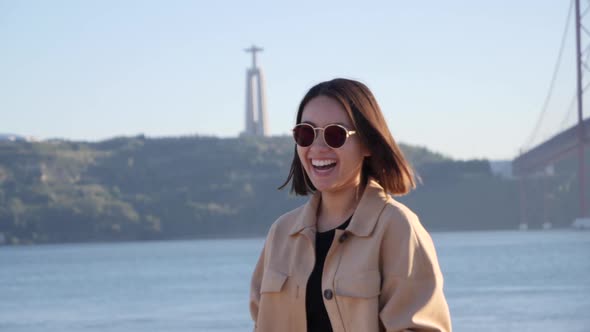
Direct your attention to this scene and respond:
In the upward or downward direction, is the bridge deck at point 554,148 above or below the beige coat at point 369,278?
below

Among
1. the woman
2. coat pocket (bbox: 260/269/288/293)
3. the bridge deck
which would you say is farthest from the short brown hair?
the bridge deck

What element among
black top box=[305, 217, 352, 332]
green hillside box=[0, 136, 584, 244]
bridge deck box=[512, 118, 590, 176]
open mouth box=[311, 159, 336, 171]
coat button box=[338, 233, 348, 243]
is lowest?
green hillside box=[0, 136, 584, 244]

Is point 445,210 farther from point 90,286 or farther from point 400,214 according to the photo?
point 400,214

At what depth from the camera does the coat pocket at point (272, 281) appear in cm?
201

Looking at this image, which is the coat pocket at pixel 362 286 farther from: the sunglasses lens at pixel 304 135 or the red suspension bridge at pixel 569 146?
the red suspension bridge at pixel 569 146

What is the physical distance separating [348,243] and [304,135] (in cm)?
20

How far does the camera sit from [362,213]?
78.2 inches

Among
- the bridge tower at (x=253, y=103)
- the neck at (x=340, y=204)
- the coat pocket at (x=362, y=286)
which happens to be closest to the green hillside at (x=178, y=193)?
the bridge tower at (x=253, y=103)

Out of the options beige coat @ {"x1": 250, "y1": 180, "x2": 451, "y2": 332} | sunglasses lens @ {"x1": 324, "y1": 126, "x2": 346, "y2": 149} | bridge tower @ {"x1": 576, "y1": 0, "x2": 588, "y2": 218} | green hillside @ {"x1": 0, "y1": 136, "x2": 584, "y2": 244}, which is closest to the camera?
beige coat @ {"x1": 250, "y1": 180, "x2": 451, "y2": 332}

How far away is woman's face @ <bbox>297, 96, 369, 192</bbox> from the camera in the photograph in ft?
6.66

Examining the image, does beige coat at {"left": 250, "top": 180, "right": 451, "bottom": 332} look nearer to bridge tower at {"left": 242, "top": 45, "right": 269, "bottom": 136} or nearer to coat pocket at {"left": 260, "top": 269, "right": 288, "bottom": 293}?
coat pocket at {"left": 260, "top": 269, "right": 288, "bottom": 293}

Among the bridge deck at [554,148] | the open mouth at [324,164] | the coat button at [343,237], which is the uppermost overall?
the open mouth at [324,164]

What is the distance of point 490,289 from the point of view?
20625 mm

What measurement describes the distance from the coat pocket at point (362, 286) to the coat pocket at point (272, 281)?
12 cm
